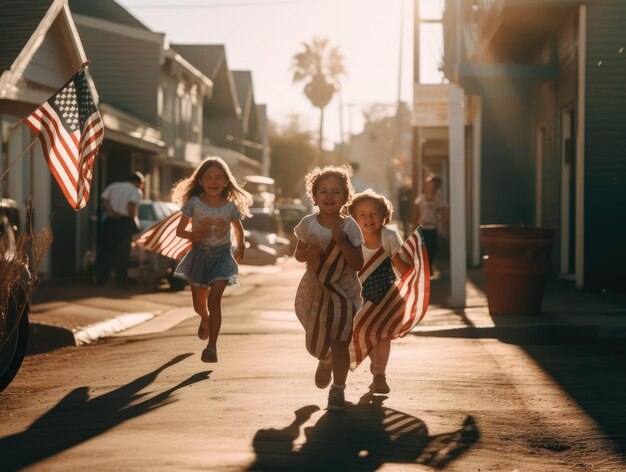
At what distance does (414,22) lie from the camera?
25156 millimetres

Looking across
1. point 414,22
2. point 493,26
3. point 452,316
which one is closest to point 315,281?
point 452,316

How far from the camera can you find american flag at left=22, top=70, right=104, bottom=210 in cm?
895

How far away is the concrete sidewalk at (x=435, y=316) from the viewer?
1199 centimetres

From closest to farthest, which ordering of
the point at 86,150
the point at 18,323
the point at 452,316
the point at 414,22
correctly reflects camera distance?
1. the point at 18,323
2. the point at 86,150
3. the point at 452,316
4. the point at 414,22

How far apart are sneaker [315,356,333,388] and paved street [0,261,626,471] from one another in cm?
10

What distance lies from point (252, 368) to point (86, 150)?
2029mm

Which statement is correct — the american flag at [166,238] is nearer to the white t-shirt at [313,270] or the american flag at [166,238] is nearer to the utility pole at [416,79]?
the white t-shirt at [313,270]

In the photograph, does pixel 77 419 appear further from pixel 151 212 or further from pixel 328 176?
pixel 151 212

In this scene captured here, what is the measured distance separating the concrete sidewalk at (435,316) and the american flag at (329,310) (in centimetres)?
461

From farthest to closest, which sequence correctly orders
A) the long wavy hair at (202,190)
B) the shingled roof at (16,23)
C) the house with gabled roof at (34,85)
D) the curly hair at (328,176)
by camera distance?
the house with gabled roof at (34,85), the shingled roof at (16,23), the long wavy hair at (202,190), the curly hair at (328,176)

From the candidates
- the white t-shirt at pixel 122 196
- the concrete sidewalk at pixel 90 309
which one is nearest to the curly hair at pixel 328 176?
the concrete sidewalk at pixel 90 309

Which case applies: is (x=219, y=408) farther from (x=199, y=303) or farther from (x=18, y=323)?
(x=199, y=303)

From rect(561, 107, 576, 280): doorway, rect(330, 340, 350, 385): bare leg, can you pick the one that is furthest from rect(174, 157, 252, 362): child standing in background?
rect(561, 107, 576, 280): doorway

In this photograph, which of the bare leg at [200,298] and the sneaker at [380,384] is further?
the bare leg at [200,298]
